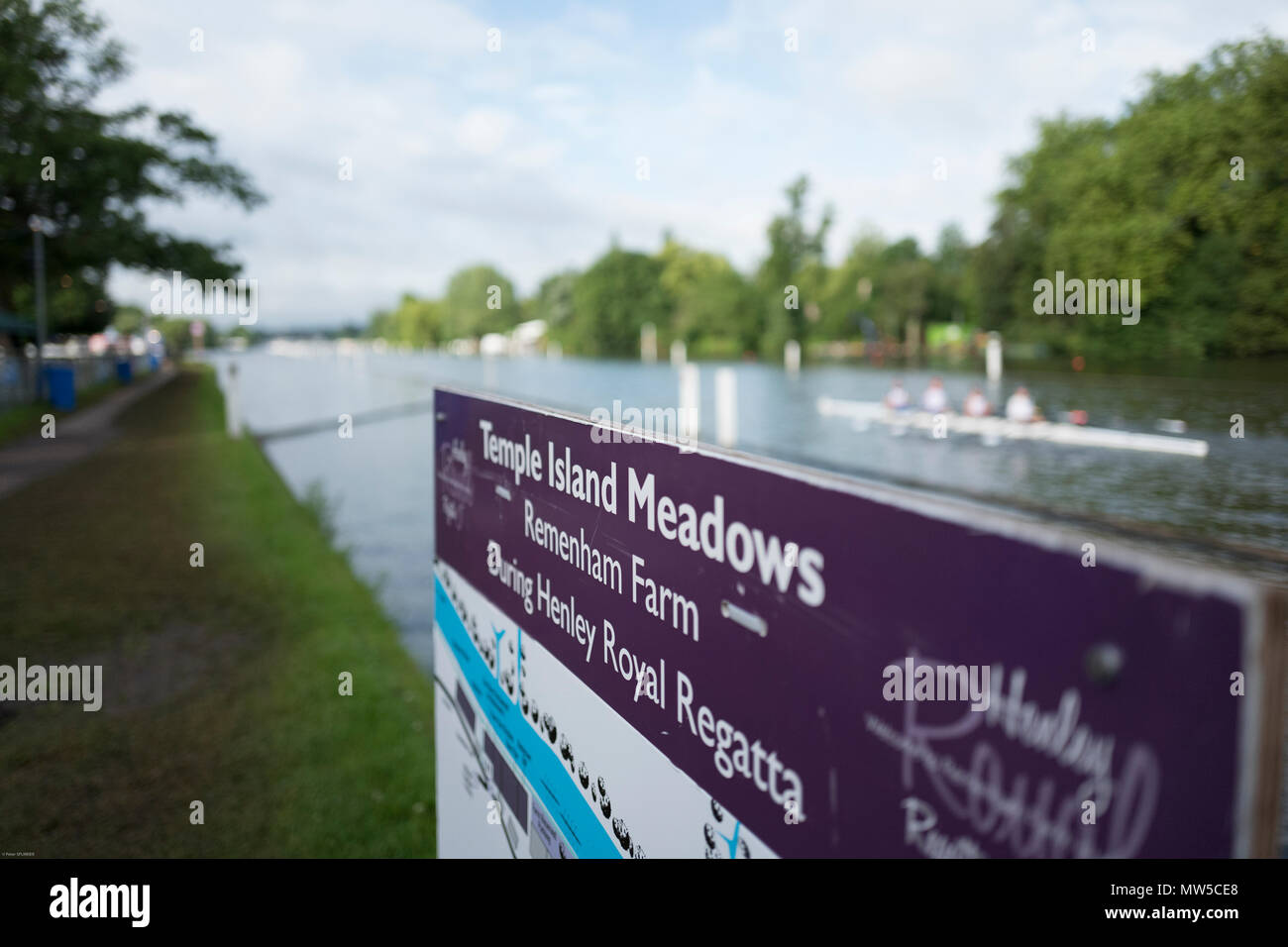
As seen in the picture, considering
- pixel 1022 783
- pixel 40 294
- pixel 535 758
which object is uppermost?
pixel 40 294

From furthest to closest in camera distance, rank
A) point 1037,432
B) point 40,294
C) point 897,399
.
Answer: point 897,399, point 40,294, point 1037,432

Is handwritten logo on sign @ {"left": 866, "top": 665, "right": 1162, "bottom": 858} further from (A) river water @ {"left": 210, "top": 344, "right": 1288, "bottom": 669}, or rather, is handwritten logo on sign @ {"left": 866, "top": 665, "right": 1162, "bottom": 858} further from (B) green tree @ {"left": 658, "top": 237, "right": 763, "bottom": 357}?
(B) green tree @ {"left": 658, "top": 237, "right": 763, "bottom": 357}

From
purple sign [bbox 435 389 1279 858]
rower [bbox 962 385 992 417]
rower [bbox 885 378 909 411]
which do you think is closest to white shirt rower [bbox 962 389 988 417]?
rower [bbox 962 385 992 417]

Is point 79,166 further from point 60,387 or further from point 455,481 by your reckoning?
point 455,481

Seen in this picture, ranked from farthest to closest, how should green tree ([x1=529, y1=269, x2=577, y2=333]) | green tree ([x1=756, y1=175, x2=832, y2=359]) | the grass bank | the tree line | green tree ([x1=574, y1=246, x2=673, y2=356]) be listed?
green tree ([x1=529, y1=269, x2=577, y2=333]) → green tree ([x1=574, y1=246, x2=673, y2=356]) → green tree ([x1=756, y1=175, x2=832, y2=359]) → the tree line → the grass bank

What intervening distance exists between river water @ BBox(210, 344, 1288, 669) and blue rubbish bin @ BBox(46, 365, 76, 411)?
493cm

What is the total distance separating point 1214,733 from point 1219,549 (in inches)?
460

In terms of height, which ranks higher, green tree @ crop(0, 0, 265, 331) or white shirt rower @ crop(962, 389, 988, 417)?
green tree @ crop(0, 0, 265, 331)

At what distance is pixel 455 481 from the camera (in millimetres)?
3086

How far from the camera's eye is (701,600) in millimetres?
1670

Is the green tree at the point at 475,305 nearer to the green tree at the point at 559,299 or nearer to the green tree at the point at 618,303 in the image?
the green tree at the point at 559,299

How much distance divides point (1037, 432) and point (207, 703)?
1883cm

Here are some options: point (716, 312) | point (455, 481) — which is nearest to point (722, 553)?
point (455, 481)

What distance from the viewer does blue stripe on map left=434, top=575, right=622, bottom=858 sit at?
2168 mm
